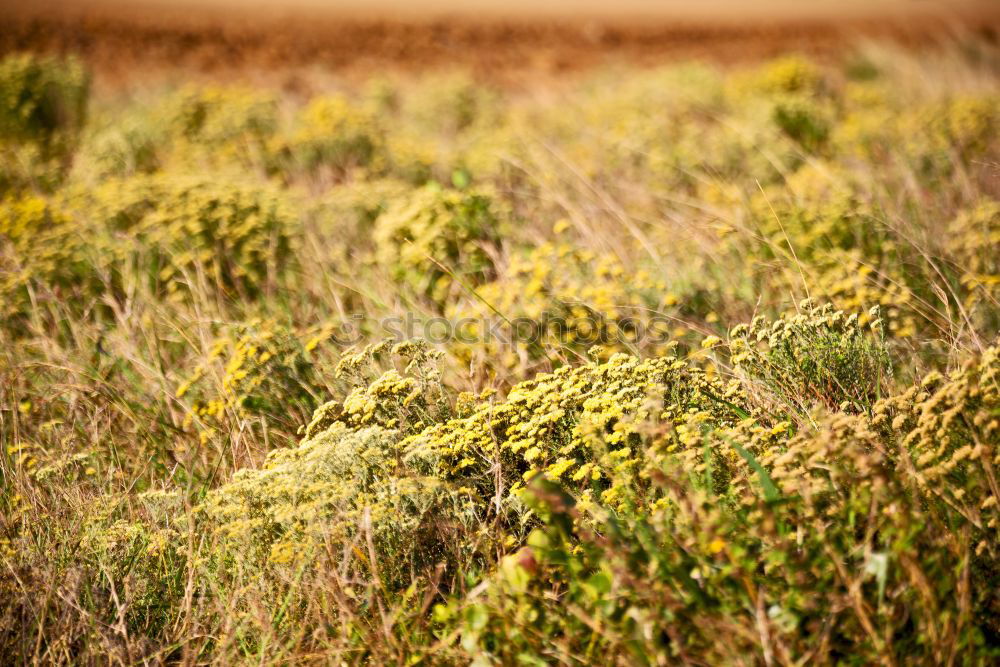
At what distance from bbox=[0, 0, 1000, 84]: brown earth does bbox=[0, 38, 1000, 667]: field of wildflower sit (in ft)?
30.6

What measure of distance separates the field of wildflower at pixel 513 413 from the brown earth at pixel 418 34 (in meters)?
9.34

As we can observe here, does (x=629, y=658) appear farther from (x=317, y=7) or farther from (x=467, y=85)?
(x=317, y=7)

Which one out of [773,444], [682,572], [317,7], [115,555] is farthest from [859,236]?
[317,7]

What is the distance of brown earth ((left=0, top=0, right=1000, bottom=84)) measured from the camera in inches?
521

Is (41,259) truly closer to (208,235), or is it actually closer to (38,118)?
(208,235)

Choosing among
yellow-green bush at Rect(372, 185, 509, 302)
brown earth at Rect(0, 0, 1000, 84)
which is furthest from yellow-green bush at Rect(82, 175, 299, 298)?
brown earth at Rect(0, 0, 1000, 84)

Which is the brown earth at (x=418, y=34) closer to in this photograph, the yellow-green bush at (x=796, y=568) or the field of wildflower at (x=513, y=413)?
the field of wildflower at (x=513, y=413)

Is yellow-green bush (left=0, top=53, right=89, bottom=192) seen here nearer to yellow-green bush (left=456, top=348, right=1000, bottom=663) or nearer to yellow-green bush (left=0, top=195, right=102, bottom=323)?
yellow-green bush (left=0, top=195, right=102, bottom=323)

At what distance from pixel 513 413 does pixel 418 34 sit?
16.1 m

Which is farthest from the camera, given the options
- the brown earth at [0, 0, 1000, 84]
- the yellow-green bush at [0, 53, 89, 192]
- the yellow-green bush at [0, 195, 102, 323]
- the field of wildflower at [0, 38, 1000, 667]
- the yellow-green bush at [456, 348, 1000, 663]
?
the brown earth at [0, 0, 1000, 84]

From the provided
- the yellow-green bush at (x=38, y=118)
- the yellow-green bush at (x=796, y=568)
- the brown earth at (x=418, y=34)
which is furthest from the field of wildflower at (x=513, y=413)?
the brown earth at (x=418, y=34)

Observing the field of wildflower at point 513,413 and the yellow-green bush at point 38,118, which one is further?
the yellow-green bush at point 38,118

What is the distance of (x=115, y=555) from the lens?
2.02m

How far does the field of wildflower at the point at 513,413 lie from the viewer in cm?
156
